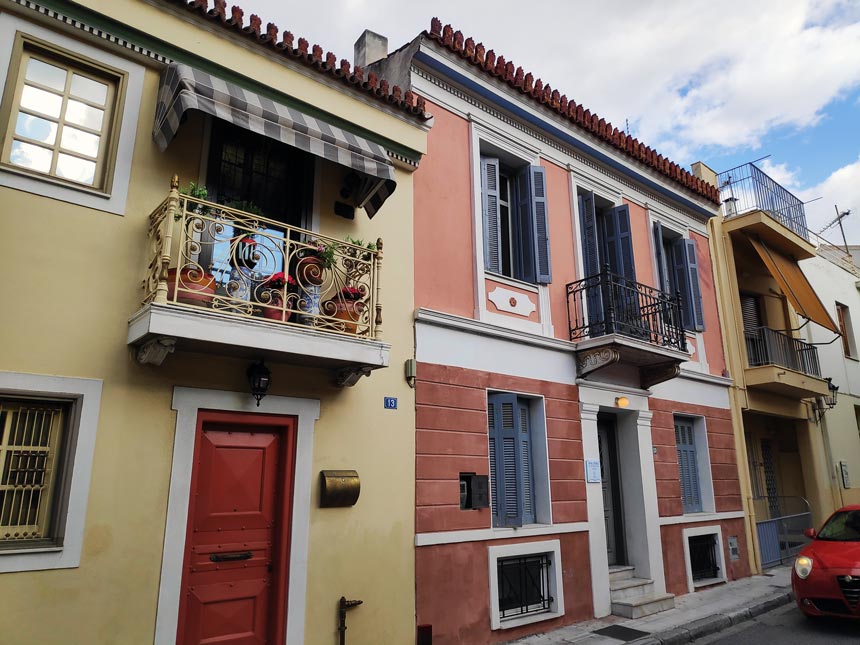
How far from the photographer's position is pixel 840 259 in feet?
60.6

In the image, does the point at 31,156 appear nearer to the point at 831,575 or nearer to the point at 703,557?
the point at 831,575

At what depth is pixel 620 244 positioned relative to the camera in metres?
10.7

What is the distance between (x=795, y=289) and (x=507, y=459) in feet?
29.7

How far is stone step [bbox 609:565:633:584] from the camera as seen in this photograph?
9195 millimetres

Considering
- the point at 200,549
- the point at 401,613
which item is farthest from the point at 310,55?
the point at 401,613

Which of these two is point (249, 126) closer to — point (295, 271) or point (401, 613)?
→ point (295, 271)

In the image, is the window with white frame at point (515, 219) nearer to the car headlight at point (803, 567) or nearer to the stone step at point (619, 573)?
the stone step at point (619, 573)

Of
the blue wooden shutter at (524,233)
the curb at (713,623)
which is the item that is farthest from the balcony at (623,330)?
the curb at (713,623)

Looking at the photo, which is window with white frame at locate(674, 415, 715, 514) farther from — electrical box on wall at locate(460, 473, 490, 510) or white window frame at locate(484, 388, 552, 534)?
electrical box on wall at locate(460, 473, 490, 510)

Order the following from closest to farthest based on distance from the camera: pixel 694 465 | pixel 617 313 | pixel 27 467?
pixel 27 467 < pixel 617 313 < pixel 694 465

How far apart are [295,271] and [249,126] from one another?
144 cm

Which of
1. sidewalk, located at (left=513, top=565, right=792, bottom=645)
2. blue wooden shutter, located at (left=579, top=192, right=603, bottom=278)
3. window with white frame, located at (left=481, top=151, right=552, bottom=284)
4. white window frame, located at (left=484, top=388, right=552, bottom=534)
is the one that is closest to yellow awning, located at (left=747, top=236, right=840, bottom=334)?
blue wooden shutter, located at (left=579, top=192, right=603, bottom=278)

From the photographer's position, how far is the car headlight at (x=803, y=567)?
25.8 feet

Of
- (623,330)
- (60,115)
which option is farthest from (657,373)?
(60,115)
